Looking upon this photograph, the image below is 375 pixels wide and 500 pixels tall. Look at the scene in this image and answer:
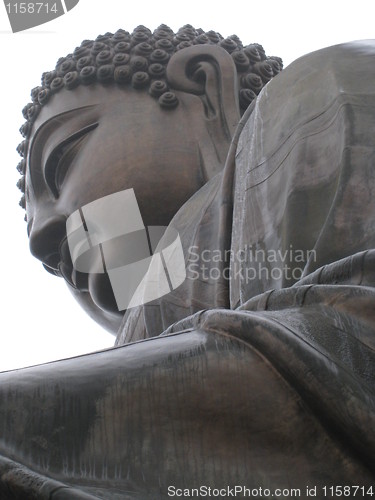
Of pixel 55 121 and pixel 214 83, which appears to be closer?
pixel 214 83

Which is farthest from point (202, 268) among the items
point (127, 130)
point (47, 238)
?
point (47, 238)

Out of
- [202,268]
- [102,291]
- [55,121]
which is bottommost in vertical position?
[102,291]

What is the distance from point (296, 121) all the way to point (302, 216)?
0.39 metres

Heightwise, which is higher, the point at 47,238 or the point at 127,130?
the point at 127,130

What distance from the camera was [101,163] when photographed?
16.2 ft

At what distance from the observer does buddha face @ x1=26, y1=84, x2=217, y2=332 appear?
4.88 metres

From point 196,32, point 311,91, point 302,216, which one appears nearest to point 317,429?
point 302,216

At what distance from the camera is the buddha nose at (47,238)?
5086 mm

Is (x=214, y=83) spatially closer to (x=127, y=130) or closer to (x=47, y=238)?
(x=127, y=130)

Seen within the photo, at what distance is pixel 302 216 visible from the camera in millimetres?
3170

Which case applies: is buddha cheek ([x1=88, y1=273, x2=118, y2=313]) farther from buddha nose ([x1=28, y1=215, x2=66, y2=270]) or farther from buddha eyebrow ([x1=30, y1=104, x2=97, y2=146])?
buddha eyebrow ([x1=30, y1=104, x2=97, y2=146])

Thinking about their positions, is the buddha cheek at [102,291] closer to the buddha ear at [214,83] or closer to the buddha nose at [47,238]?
the buddha nose at [47,238]

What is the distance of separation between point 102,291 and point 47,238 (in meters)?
0.36

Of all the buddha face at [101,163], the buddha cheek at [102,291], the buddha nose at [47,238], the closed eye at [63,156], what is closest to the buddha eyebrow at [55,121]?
the buddha face at [101,163]
